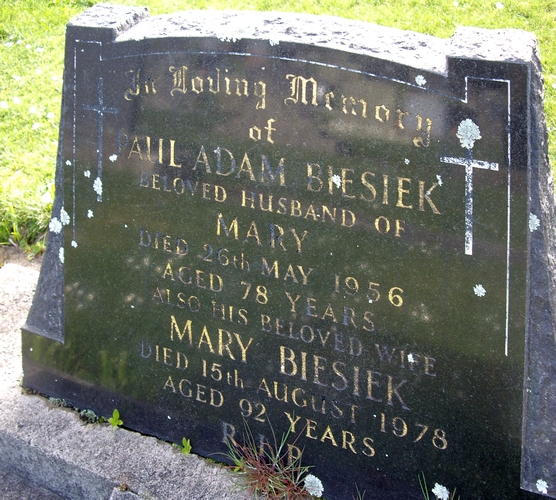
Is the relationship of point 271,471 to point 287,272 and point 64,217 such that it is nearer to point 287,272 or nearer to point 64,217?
point 287,272

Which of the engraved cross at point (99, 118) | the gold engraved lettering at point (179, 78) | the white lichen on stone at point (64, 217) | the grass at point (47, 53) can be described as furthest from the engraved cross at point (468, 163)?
the grass at point (47, 53)

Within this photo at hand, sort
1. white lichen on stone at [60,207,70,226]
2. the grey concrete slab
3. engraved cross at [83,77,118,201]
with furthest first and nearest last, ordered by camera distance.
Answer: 1. white lichen on stone at [60,207,70,226]
2. the grey concrete slab
3. engraved cross at [83,77,118,201]

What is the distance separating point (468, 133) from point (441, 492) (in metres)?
1.32

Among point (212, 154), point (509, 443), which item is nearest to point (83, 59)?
point (212, 154)

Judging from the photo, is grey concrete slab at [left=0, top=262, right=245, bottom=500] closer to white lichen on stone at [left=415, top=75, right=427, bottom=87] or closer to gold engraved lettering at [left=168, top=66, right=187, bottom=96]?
gold engraved lettering at [left=168, top=66, right=187, bottom=96]

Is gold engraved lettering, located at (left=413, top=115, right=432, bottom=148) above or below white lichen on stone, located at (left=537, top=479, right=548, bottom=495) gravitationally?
above

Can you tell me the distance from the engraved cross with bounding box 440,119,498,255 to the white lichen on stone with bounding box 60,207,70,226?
1.60 metres

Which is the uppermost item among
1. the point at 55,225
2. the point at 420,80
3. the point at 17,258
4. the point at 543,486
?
the point at 420,80

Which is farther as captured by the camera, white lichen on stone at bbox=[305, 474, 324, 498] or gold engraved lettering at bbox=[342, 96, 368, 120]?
white lichen on stone at bbox=[305, 474, 324, 498]

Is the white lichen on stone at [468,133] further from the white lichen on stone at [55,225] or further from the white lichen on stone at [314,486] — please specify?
the white lichen on stone at [55,225]

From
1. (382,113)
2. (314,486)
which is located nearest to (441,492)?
(314,486)

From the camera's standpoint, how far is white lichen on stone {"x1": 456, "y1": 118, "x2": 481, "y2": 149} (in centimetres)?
261

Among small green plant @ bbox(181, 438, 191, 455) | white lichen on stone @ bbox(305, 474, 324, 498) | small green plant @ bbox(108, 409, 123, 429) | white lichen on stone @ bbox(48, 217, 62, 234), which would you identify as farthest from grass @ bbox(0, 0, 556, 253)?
white lichen on stone @ bbox(305, 474, 324, 498)

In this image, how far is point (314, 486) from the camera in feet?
10.7
